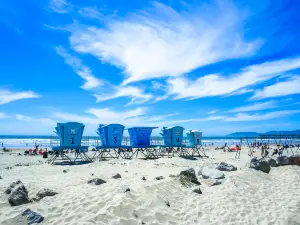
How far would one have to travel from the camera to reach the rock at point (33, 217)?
5.29 meters

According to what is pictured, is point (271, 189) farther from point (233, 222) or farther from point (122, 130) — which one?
point (122, 130)

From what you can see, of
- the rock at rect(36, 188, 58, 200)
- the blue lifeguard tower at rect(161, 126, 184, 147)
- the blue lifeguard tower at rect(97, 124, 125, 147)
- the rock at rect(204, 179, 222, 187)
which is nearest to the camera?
the rock at rect(36, 188, 58, 200)

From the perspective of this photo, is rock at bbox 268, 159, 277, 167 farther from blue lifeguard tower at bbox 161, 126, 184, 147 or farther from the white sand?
blue lifeguard tower at bbox 161, 126, 184, 147

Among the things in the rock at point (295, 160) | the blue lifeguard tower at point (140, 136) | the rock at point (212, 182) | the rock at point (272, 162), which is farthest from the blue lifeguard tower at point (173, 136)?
the rock at point (212, 182)

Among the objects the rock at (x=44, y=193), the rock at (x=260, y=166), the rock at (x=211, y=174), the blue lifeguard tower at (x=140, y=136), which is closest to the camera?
the rock at (x=44, y=193)

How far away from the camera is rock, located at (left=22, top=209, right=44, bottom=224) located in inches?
208

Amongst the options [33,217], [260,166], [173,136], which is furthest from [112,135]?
[33,217]

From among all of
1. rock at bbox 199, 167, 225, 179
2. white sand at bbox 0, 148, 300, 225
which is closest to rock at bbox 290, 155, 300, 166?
white sand at bbox 0, 148, 300, 225

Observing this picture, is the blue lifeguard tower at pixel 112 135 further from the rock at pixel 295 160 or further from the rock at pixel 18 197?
the rock at pixel 18 197

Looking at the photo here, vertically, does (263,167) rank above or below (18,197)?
below

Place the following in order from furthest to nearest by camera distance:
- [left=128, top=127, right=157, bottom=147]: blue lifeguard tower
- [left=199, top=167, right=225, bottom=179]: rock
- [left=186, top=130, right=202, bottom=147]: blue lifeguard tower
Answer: [left=186, top=130, right=202, bottom=147]: blue lifeguard tower
[left=128, top=127, right=157, bottom=147]: blue lifeguard tower
[left=199, top=167, right=225, bottom=179]: rock

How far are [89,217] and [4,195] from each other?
3.07 m

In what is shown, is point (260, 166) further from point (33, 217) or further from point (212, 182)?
point (33, 217)

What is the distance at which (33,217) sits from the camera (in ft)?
17.6
